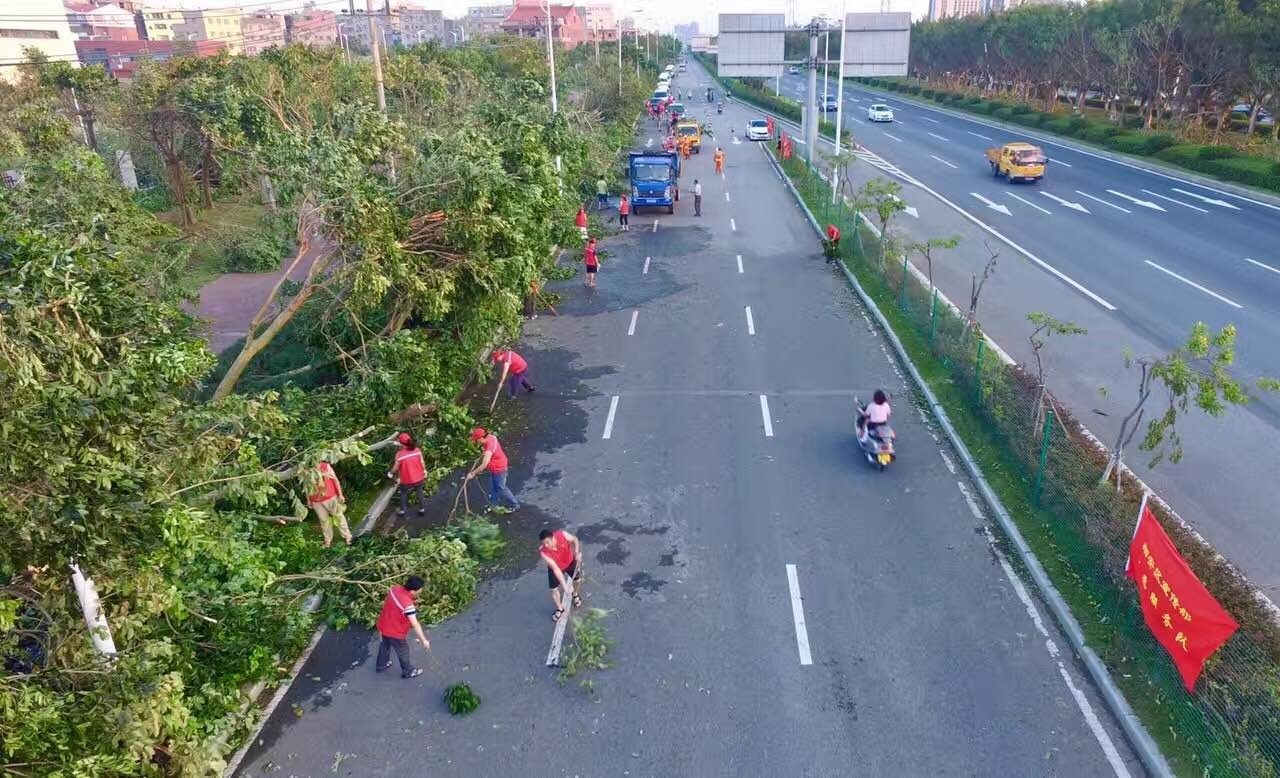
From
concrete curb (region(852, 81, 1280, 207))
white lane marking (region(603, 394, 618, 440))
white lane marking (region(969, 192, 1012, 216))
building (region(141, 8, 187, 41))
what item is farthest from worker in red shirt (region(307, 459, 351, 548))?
building (region(141, 8, 187, 41))

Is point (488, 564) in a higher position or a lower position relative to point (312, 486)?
lower

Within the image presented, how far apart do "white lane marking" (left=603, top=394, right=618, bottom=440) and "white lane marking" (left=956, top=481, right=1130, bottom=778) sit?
5762 millimetres

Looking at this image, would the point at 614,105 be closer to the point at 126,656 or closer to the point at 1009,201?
the point at 1009,201

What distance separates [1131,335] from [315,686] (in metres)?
17.1

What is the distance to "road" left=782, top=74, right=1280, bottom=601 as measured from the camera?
12.0 metres

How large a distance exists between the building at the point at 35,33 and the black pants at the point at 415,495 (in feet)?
205

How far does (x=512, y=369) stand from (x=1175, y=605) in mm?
10618

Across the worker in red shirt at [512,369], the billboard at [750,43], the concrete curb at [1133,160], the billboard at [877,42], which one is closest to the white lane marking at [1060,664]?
the worker in red shirt at [512,369]

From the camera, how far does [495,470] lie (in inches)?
452

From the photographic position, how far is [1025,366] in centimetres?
1608

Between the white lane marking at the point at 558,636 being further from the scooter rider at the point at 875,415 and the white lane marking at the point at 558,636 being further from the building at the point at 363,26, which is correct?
the building at the point at 363,26

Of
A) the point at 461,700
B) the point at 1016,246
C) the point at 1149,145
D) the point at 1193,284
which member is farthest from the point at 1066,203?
the point at 461,700

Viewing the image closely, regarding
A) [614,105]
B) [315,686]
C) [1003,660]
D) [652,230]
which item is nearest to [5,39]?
[614,105]

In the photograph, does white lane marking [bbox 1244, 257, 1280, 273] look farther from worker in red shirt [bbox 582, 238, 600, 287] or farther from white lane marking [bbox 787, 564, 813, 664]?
white lane marking [bbox 787, 564, 813, 664]
